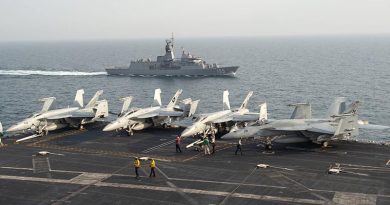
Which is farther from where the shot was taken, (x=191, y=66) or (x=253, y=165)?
(x=191, y=66)

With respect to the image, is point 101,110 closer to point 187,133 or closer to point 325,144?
point 187,133

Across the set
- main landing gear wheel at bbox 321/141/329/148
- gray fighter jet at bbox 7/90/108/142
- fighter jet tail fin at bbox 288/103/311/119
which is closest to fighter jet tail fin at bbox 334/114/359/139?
main landing gear wheel at bbox 321/141/329/148

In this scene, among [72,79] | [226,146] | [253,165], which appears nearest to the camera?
[253,165]

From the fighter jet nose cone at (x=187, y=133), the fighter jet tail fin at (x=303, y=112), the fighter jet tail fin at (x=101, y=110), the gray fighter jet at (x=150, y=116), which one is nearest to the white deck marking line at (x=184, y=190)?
the fighter jet nose cone at (x=187, y=133)

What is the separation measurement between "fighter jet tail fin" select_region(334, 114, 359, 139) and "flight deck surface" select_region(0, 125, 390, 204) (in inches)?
52.7

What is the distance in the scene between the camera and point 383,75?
124 metres

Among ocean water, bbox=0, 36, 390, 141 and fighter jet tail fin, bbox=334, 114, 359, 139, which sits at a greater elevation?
fighter jet tail fin, bbox=334, 114, 359, 139

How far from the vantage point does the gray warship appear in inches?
5433

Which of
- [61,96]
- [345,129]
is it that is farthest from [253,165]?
[61,96]

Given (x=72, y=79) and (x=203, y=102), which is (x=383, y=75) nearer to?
(x=203, y=102)

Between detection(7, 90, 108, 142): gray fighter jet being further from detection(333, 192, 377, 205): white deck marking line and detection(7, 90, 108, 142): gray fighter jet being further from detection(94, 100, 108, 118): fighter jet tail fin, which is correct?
detection(333, 192, 377, 205): white deck marking line

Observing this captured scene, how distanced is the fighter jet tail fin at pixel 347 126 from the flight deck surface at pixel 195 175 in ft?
4.39

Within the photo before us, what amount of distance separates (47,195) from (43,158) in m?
10.1

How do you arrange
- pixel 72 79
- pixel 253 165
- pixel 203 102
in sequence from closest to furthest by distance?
pixel 253 165 < pixel 203 102 < pixel 72 79
